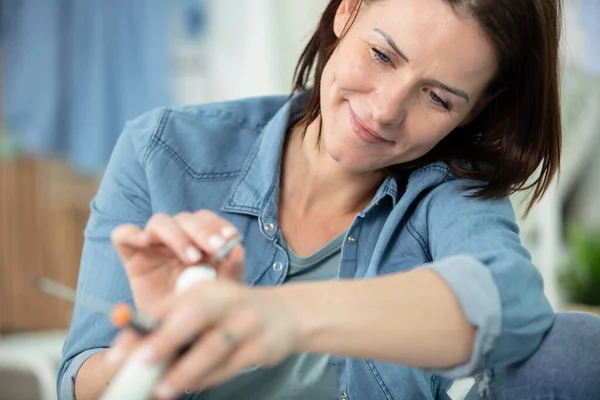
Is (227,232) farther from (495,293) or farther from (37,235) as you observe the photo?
(37,235)

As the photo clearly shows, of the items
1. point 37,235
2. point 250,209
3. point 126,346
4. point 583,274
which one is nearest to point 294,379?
point 250,209

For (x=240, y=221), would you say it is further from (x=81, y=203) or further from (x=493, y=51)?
(x=81, y=203)

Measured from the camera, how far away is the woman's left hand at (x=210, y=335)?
705mm

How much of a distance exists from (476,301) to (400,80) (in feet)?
1.24

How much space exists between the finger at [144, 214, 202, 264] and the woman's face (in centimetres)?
39

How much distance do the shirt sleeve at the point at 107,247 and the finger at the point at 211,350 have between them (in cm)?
53

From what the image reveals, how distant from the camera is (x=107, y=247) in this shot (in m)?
1.31

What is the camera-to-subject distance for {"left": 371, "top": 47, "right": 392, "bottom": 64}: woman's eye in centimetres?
116

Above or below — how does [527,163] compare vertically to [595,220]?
above

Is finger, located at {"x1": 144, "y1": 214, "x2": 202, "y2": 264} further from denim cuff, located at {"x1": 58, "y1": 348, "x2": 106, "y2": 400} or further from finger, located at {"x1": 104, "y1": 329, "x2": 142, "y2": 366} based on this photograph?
denim cuff, located at {"x1": 58, "y1": 348, "x2": 106, "y2": 400}

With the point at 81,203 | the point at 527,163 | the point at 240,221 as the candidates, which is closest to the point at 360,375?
the point at 240,221

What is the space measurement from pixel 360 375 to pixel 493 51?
1.70 ft

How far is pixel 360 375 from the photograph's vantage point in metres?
1.29

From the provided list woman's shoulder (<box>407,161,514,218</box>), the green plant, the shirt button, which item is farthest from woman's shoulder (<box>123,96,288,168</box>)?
the green plant
